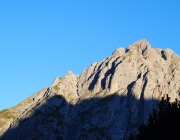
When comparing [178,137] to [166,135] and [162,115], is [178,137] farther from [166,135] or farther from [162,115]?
[162,115]

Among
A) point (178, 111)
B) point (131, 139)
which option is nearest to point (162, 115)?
point (178, 111)

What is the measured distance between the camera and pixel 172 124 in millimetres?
51406

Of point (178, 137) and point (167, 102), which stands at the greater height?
point (167, 102)

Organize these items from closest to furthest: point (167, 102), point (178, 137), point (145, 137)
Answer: point (178, 137) → point (145, 137) → point (167, 102)

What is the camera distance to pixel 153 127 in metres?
54.6

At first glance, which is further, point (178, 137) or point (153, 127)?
point (153, 127)

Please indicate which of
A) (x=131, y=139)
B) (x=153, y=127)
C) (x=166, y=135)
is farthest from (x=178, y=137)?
(x=131, y=139)

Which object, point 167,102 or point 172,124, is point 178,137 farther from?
point 167,102

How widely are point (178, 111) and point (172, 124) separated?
4073 millimetres

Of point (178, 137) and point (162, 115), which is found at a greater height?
point (162, 115)

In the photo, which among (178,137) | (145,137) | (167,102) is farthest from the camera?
(167,102)

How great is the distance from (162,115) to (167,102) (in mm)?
5052

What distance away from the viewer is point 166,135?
49906 millimetres

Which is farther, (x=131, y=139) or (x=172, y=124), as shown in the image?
(x=131, y=139)
